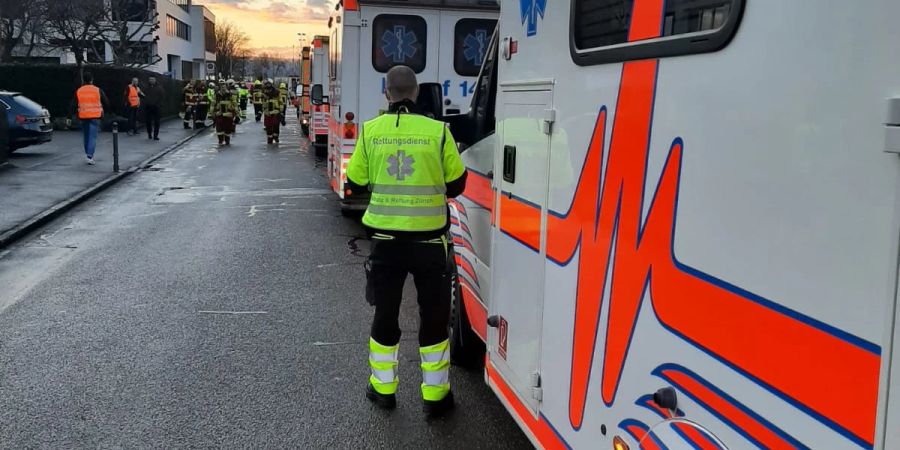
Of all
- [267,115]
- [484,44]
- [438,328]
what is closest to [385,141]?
[438,328]

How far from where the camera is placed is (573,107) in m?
2.99

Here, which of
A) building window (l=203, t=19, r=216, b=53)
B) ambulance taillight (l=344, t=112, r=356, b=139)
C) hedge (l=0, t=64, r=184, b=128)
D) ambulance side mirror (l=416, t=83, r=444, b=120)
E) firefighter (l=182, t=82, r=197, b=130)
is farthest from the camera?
building window (l=203, t=19, r=216, b=53)

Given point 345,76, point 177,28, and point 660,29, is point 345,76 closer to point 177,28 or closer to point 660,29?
point 660,29

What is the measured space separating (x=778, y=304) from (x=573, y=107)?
1315 mm

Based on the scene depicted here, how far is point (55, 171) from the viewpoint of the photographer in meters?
15.8

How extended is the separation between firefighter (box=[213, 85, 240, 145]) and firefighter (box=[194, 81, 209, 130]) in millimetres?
7769

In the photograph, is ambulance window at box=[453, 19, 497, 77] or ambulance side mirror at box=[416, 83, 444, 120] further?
ambulance window at box=[453, 19, 497, 77]

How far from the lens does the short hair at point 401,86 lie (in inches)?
176

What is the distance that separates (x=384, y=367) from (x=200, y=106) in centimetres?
2946

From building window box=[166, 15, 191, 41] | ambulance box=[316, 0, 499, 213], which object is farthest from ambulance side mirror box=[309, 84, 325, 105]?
building window box=[166, 15, 191, 41]

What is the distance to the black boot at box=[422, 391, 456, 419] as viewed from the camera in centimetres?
459

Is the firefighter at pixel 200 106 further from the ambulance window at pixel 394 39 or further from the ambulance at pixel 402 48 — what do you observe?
the ambulance window at pixel 394 39

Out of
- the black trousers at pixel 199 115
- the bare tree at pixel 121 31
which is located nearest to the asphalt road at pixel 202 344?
the black trousers at pixel 199 115

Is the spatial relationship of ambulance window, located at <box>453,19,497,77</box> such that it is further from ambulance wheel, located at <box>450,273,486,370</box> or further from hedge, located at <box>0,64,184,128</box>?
hedge, located at <box>0,64,184,128</box>
